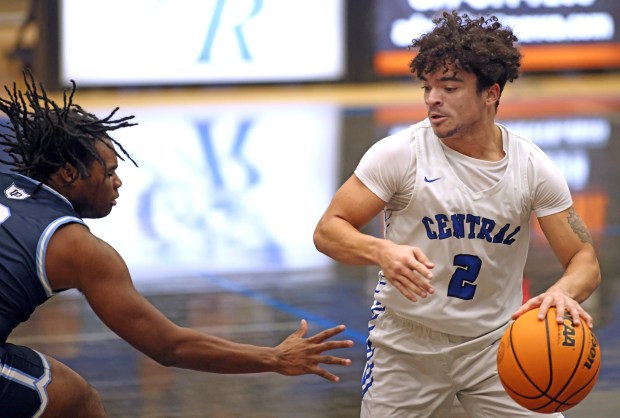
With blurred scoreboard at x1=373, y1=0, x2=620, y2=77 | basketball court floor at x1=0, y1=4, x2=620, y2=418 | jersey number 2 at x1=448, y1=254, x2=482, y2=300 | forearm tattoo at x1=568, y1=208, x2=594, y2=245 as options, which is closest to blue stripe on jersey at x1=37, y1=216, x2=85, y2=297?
jersey number 2 at x1=448, y1=254, x2=482, y2=300

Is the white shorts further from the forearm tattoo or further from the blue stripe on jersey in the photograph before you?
the blue stripe on jersey

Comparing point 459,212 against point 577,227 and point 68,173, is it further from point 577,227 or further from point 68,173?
point 68,173

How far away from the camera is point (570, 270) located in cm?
446

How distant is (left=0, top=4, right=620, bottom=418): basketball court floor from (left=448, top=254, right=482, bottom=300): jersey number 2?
5.79ft

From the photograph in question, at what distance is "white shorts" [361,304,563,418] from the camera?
447cm

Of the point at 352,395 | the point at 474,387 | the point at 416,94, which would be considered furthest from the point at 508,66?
the point at 416,94

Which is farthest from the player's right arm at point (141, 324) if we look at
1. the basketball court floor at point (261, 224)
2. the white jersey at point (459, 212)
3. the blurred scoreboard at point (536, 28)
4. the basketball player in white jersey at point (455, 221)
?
the blurred scoreboard at point (536, 28)

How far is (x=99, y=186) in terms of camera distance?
436cm

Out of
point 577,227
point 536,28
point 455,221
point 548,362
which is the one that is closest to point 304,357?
point 455,221

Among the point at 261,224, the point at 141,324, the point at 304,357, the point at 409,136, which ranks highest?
the point at 409,136

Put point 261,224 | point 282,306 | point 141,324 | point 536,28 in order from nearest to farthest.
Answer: point 141,324
point 282,306
point 261,224
point 536,28

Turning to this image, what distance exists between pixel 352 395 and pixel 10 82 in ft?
42.6

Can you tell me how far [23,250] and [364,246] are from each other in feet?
3.94

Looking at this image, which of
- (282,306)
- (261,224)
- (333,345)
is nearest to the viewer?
(333,345)
